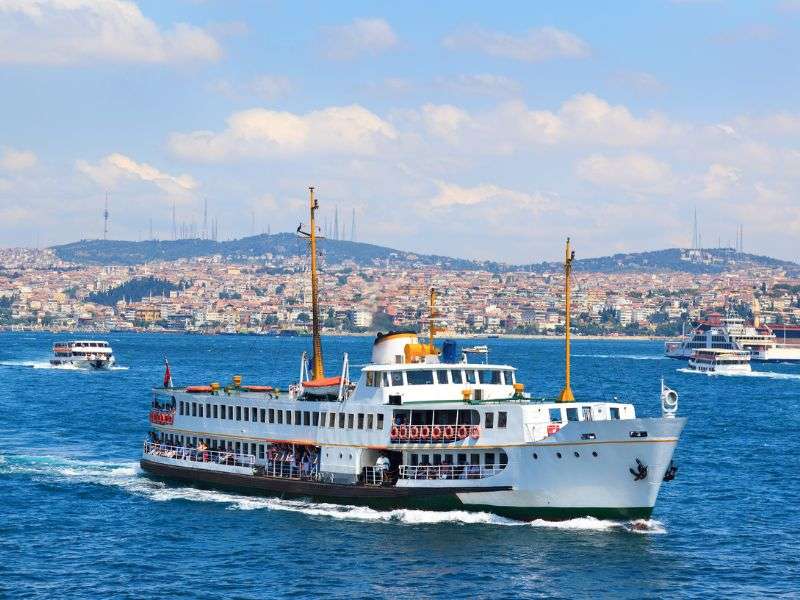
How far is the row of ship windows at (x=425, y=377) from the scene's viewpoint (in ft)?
137

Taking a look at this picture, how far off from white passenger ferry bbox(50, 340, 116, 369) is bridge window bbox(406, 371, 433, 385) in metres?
96.2

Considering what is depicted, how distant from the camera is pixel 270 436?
45062mm

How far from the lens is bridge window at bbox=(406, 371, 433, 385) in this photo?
41.9 metres

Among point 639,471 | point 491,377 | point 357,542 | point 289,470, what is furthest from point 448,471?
point 289,470

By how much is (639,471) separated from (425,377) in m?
8.03

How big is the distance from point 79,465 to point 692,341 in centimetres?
14682

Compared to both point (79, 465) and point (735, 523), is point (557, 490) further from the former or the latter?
point (79, 465)

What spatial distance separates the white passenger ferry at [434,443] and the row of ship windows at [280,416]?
0.05 metres

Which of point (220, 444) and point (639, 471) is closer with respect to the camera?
point (639, 471)

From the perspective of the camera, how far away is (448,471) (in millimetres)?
40312

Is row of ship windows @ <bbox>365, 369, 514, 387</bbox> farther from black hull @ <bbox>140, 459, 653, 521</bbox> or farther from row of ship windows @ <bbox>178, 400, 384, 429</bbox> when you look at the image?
black hull @ <bbox>140, 459, 653, 521</bbox>

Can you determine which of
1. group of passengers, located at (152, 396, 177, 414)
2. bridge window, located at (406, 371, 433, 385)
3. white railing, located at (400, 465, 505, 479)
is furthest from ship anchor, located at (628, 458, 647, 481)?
group of passengers, located at (152, 396, 177, 414)

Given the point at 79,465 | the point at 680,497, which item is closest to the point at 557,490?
the point at 680,497

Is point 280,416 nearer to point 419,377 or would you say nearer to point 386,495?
point 419,377
